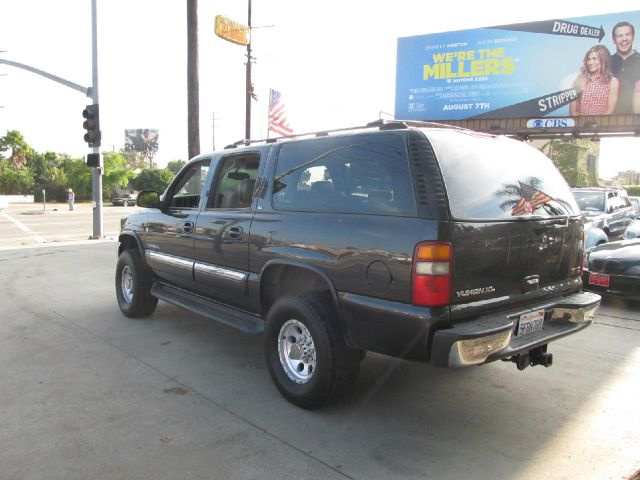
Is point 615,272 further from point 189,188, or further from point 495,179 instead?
point 189,188

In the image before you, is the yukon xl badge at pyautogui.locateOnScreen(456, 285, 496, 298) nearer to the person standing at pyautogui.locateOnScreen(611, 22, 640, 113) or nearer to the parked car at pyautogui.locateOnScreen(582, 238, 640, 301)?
the parked car at pyautogui.locateOnScreen(582, 238, 640, 301)

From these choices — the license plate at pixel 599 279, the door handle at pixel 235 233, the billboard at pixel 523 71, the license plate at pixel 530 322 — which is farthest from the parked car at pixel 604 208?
the billboard at pixel 523 71

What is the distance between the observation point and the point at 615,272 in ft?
22.1

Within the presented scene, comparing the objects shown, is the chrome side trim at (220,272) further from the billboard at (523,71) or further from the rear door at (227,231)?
the billboard at (523,71)

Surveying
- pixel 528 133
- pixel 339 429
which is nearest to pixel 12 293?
pixel 339 429

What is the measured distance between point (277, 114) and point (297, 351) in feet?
53.9

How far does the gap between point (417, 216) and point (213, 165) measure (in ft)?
8.81

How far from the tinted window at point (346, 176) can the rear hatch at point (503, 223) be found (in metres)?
0.27

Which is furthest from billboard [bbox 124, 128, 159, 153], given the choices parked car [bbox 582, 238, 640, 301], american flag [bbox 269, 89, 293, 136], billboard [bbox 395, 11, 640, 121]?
parked car [bbox 582, 238, 640, 301]

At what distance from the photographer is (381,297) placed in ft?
10.5

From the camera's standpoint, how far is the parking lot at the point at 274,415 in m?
3.02

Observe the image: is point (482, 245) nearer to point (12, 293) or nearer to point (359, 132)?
point (359, 132)

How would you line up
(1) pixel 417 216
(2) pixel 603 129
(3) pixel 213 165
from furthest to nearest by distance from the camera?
1. (2) pixel 603 129
2. (3) pixel 213 165
3. (1) pixel 417 216

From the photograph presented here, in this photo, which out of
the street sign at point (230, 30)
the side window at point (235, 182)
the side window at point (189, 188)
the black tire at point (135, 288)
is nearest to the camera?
the side window at point (235, 182)
